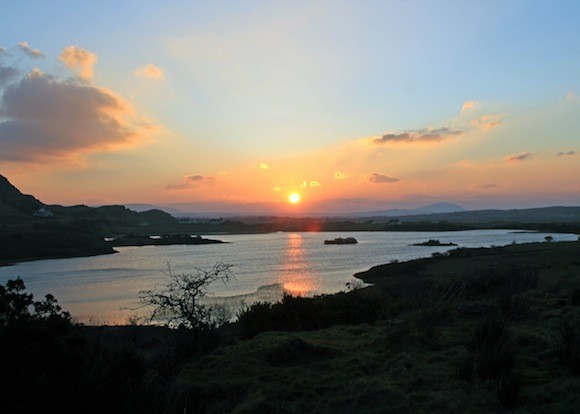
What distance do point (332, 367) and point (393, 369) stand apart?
1.36 m

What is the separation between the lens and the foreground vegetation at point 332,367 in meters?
6.81

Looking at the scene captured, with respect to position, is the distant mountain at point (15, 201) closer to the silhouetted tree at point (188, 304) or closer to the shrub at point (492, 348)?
the silhouetted tree at point (188, 304)

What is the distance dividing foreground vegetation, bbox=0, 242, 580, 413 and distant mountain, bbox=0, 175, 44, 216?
444 ft

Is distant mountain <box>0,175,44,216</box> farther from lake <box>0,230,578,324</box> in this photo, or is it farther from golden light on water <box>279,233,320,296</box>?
golden light on water <box>279,233,320,296</box>

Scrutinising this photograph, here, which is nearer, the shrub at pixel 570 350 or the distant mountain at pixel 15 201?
the shrub at pixel 570 350

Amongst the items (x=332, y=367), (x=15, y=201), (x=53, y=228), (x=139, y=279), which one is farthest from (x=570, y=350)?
(x=15, y=201)

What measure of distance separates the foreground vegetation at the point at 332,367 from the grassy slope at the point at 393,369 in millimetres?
24

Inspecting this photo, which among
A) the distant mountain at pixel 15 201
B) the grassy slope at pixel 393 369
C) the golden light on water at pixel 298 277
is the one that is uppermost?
the distant mountain at pixel 15 201

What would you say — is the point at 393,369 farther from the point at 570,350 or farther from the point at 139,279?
the point at 139,279

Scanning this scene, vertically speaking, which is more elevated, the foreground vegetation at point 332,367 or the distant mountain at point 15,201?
the distant mountain at point 15,201

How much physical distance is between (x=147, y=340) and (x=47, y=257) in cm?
6841

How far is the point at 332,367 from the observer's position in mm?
9461

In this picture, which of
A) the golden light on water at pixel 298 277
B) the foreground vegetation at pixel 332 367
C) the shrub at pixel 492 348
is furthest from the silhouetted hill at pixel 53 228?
the shrub at pixel 492 348

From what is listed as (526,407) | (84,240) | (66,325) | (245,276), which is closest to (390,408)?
(526,407)
